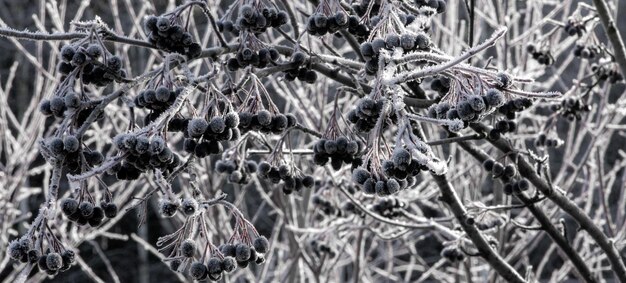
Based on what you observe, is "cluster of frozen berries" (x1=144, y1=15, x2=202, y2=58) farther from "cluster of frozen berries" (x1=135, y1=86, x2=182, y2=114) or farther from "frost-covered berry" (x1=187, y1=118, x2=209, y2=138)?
"frost-covered berry" (x1=187, y1=118, x2=209, y2=138)

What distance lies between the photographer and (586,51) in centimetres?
368

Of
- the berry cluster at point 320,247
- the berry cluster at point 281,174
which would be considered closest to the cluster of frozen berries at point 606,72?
the berry cluster at point 320,247

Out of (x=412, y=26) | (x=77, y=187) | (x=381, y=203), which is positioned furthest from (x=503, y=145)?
(x=77, y=187)

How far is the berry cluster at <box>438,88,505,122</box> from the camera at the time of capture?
5.62 ft

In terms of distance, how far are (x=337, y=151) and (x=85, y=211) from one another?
69cm

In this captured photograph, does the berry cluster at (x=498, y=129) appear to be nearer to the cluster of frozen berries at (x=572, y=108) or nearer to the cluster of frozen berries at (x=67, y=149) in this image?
the cluster of frozen berries at (x=572, y=108)

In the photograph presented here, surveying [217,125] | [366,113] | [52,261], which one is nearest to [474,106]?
[366,113]

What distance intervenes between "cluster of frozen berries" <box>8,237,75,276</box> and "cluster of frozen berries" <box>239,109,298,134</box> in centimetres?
58

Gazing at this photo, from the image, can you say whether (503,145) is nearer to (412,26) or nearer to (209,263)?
(412,26)

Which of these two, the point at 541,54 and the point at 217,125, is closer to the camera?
the point at 217,125

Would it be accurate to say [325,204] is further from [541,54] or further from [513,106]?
[513,106]

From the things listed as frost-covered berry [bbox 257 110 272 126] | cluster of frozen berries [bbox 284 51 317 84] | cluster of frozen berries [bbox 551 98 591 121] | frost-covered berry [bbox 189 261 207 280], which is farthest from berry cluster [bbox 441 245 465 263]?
frost-covered berry [bbox 189 261 207 280]

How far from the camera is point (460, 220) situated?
3139mm

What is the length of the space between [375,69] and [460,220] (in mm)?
1330
